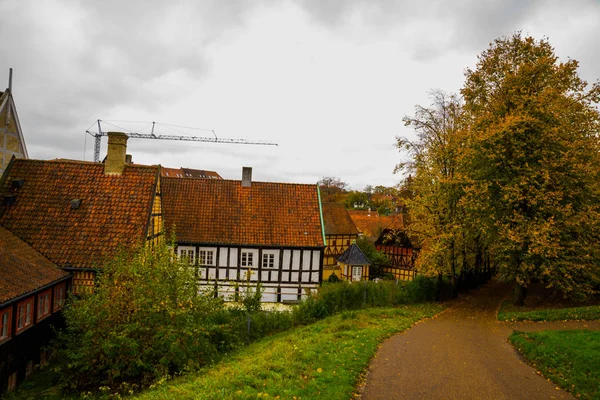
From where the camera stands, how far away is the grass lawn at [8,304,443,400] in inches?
334

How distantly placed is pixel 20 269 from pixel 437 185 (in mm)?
18103

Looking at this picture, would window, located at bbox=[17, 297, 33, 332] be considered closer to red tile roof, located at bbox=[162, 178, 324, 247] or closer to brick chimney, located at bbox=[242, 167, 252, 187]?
red tile roof, located at bbox=[162, 178, 324, 247]

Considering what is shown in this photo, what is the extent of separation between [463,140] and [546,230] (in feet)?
18.8

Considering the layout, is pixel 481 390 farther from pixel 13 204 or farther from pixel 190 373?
pixel 13 204

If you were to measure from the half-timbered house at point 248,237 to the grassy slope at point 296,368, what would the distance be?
35.0 feet


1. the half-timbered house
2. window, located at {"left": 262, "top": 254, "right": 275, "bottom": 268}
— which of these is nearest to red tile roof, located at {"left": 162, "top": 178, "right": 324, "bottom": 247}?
the half-timbered house

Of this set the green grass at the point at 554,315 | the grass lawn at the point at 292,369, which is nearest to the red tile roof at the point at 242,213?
the grass lawn at the point at 292,369

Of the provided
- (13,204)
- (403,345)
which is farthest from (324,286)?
(13,204)

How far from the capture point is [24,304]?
13617mm

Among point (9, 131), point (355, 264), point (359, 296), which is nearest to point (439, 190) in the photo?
point (359, 296)

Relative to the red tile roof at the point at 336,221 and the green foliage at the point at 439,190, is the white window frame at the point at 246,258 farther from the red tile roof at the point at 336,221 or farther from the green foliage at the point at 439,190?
the red tile roof at the point at 336,221

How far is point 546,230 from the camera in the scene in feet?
52.3

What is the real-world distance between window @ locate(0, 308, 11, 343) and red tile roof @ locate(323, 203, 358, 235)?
31599 millimetres

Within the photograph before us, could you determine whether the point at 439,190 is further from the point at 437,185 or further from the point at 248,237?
the point at 248,237
